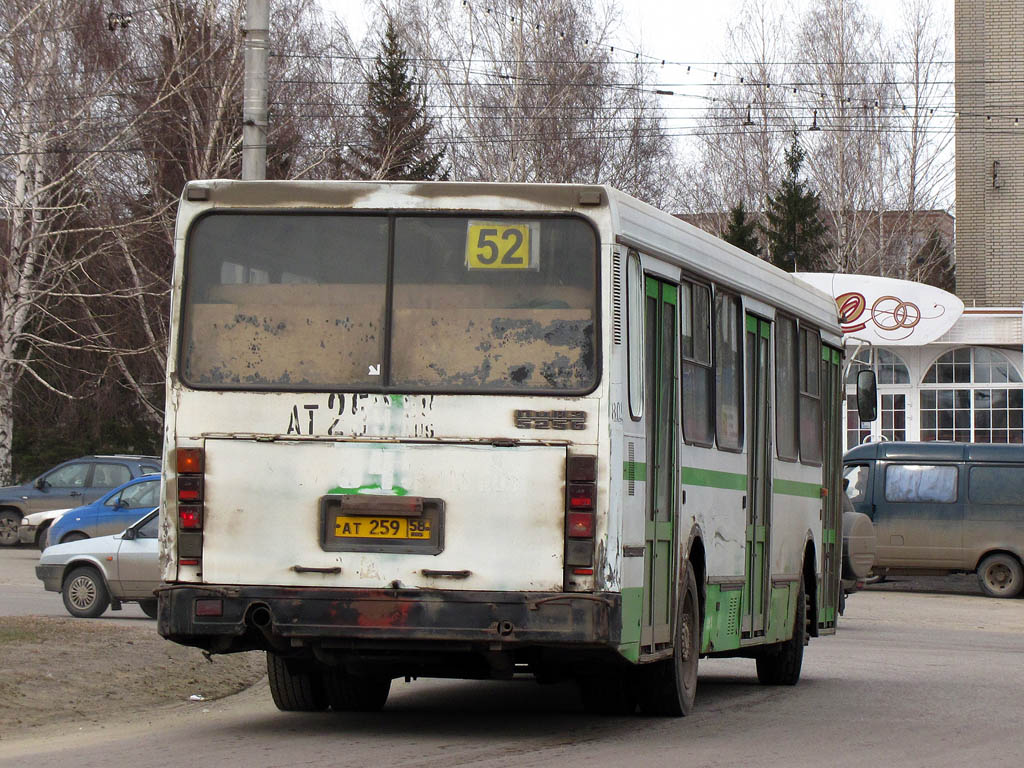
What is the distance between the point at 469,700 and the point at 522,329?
3931mm

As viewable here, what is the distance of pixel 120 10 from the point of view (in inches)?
1517

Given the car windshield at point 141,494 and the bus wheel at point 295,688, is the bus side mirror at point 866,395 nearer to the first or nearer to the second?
the bus wheel at point 295,688

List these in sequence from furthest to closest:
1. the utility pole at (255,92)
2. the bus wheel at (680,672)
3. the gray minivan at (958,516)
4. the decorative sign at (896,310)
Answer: the decorative sign at (896,310) → the gray minivan at (958,516) → the utility pole at (255,92) → the bus wheel at (680,672)

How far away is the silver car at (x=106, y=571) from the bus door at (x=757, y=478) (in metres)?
8.60

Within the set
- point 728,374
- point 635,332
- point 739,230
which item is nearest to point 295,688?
point 635,332

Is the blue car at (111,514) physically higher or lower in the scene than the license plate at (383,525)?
higher

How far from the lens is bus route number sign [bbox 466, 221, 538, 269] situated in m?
9.36

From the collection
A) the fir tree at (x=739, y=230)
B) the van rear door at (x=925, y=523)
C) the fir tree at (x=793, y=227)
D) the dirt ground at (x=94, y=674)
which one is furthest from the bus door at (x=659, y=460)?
the fir tree at (x=793, y=227)

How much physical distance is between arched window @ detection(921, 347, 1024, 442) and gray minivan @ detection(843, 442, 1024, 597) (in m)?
12.7

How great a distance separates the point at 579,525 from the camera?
29.6 feet

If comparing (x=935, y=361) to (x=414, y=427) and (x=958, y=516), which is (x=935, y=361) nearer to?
(x=958, y=516)

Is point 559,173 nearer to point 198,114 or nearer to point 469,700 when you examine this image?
point 198,114

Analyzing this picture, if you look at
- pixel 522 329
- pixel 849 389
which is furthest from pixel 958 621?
pixel 849 389

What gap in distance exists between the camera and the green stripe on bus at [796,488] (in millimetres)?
13070
